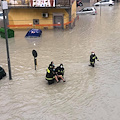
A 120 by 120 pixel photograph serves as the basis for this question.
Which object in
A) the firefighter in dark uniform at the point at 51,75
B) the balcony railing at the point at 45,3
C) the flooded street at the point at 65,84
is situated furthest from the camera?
the balcony railing at the point at 45,3

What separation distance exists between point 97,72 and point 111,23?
51.9ft

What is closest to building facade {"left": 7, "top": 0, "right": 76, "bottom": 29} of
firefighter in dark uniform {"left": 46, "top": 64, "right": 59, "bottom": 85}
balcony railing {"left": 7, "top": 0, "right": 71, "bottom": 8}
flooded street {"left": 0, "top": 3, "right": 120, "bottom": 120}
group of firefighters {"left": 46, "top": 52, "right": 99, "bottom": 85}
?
balcony railing {"left": 7, "top": 0, "right": 71, "bottom": 8}

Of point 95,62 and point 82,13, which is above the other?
point 82,13

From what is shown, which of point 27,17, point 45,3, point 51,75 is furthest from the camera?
point 27,17

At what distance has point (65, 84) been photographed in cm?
1078

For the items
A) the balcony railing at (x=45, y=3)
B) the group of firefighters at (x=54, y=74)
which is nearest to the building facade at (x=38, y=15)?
the balcony railing at (x=45, y=3)

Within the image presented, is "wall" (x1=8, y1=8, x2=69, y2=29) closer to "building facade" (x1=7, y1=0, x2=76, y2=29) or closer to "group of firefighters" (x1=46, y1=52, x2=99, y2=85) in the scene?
"building facade" (x1=7, y1=0, x2=76, y2=29)

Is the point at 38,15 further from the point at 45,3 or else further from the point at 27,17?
the point at 45,3

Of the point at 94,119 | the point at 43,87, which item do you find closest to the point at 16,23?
the point at 43,87

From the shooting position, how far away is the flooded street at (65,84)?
27.7 ft

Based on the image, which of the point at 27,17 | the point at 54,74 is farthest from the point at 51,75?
the point at 27,17

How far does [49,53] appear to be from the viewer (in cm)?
1559

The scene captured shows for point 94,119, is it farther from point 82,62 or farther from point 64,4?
point 64,4

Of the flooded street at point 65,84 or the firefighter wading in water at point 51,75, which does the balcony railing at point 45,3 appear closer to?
the flooded street at point 65,84
